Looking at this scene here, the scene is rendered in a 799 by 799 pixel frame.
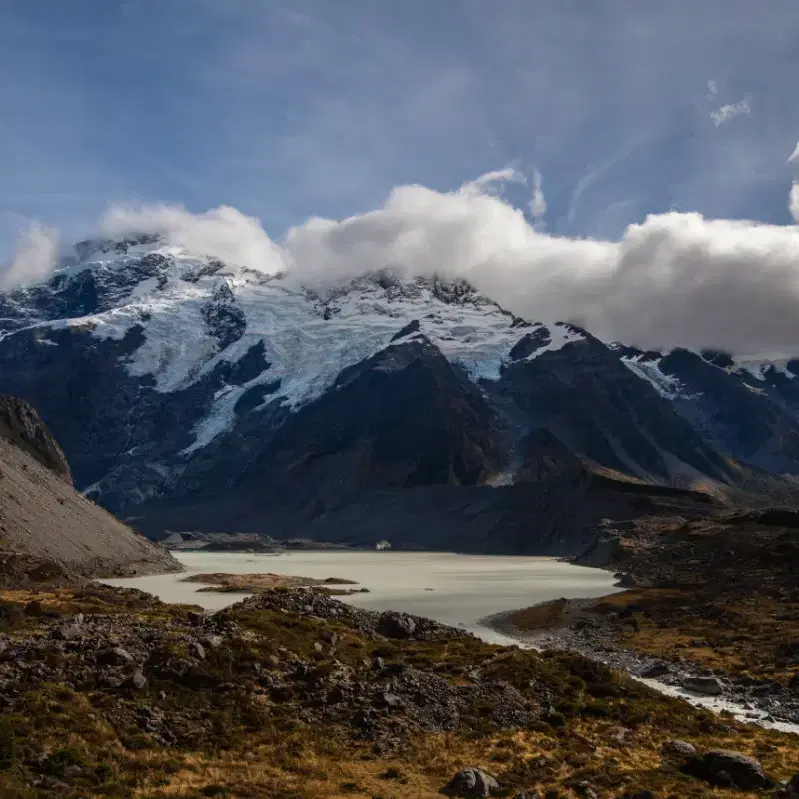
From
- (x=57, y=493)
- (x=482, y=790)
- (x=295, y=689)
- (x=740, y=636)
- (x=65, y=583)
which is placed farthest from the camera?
(x=57, y=493)

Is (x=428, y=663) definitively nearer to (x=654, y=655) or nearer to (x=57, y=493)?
(x=654, y=655)

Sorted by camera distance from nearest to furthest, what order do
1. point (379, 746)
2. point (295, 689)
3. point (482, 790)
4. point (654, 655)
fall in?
point (482, 790), point (379, 746), point (295, 689), point (654, 655)

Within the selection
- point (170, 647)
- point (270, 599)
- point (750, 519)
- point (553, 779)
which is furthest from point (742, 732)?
point (750, 519)

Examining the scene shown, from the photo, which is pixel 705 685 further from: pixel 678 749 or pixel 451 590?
pixel 451 590

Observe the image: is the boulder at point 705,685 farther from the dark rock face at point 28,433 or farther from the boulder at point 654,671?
the dark rock face at point 28,433

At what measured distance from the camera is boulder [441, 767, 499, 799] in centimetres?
3256

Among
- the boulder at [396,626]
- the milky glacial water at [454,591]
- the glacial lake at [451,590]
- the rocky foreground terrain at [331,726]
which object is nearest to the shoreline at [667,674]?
the milky glacial water at [454,591]

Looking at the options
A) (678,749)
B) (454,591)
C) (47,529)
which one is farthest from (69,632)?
(454,591)

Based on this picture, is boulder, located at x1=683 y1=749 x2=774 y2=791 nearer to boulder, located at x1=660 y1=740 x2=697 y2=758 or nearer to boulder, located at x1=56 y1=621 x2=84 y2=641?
boulder, located at x1=660 y1=740 x2=697 y2=758

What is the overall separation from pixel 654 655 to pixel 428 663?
29068mm

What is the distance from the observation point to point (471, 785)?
32750 mm

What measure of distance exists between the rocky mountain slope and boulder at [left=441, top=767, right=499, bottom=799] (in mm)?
89824

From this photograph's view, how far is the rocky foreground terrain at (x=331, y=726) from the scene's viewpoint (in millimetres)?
32688

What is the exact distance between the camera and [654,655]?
72938mm
